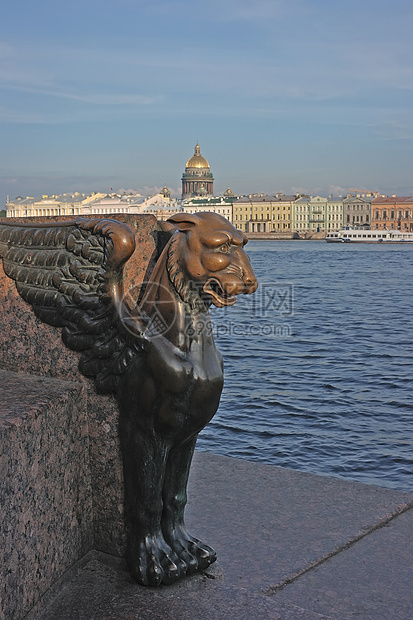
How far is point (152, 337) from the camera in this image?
161 cm

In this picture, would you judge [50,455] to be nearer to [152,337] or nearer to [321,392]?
[152,337]

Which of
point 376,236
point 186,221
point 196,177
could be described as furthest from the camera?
point 196,177

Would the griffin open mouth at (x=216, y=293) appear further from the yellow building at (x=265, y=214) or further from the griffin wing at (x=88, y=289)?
the yellow building at (x=265, y=214)

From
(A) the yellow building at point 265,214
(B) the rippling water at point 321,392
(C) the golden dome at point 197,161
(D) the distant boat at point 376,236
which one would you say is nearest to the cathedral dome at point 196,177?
(C) the golden dome at point 197,161

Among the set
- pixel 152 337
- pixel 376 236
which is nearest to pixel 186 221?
pixel 152 337

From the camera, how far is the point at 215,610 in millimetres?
1581

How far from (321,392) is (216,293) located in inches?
199

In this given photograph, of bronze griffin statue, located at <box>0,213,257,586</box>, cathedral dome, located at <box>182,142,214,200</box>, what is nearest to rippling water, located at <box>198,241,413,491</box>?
bronze griffin statue, located at <box>0,213,257,586</box>

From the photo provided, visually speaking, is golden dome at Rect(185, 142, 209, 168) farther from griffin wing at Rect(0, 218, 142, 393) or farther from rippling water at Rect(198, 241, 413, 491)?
griffin wing at Rect(0, 218, 142, 393)

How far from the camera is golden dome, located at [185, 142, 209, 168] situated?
299 feet

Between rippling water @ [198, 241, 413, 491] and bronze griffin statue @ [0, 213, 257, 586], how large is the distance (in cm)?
270

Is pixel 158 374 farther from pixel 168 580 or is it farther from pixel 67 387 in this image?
pixel 168 580

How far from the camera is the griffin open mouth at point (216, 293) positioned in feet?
5.19

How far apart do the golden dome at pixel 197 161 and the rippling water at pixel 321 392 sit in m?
78.3
